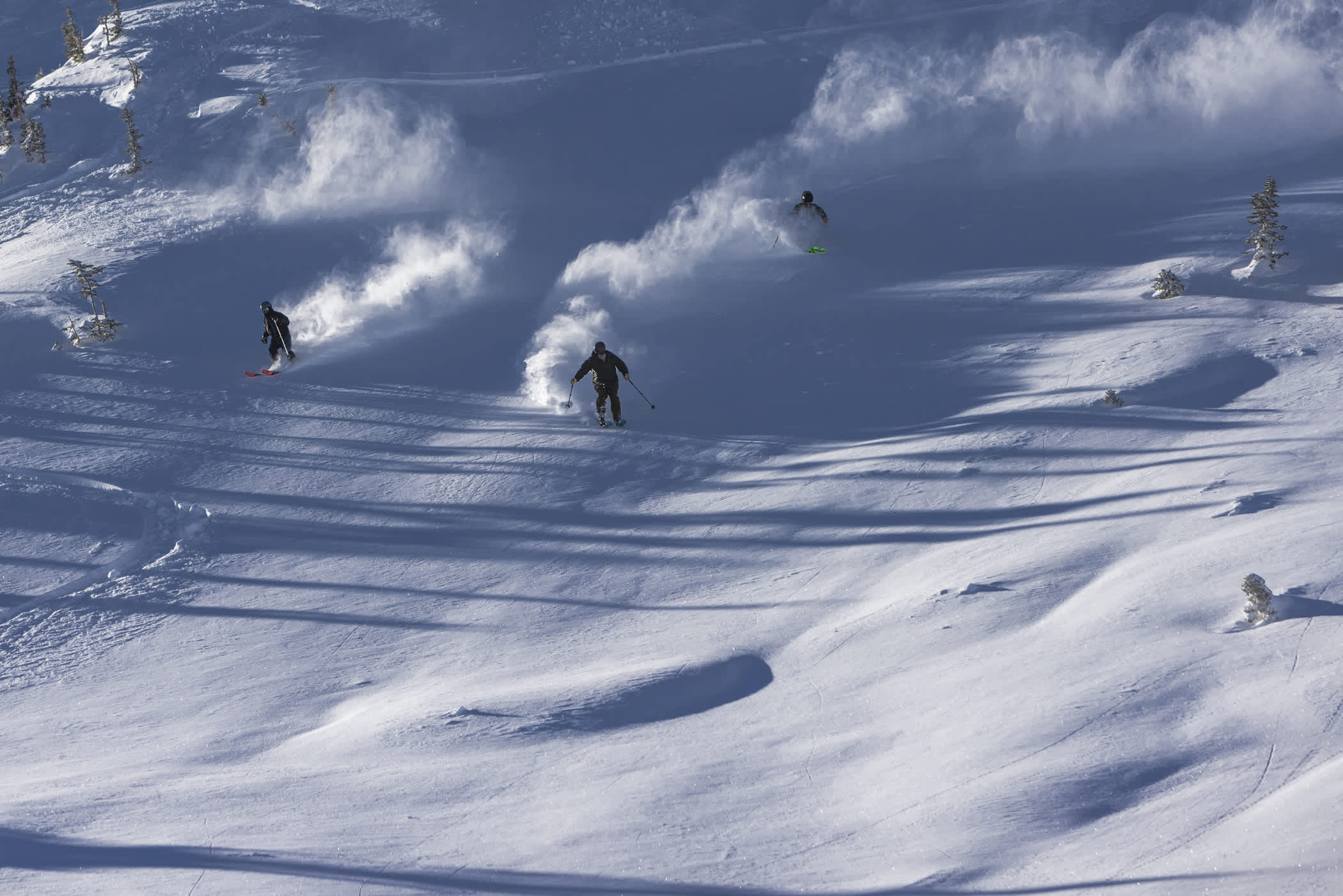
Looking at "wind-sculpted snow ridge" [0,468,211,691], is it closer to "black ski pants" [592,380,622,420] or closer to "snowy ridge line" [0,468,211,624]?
"snowy ridge line" [0,468,211,624]

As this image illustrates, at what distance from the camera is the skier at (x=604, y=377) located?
1261 cm

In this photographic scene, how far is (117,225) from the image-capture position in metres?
18.4

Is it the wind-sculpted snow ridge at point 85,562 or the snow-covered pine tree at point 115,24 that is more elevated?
the snow-covered pine tree at point 115,24

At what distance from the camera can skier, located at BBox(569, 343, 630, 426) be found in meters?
12.6

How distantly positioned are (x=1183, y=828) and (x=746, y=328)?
1059 centimetres

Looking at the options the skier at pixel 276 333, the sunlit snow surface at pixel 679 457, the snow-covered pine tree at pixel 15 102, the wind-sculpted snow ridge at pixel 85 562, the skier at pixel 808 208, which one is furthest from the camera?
the snow-covered pine tree at pixel 15 102

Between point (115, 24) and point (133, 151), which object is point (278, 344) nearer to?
point (133, 151)

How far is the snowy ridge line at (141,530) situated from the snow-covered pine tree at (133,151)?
9.12 metres

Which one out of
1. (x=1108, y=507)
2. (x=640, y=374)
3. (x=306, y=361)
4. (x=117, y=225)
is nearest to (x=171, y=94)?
(x=117, y=225)

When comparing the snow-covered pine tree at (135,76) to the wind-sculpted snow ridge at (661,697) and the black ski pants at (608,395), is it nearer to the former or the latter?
the black ski pants at (608,395)

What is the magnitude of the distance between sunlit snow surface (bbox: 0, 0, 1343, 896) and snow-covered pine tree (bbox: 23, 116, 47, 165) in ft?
2.92

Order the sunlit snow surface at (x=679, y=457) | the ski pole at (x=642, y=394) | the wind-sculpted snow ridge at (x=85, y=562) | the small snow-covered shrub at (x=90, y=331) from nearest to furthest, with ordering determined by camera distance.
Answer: the sunlit snow surface at (x=679, y=457) → the wind-sculpted snow ridge at (x=85, y=562) → the ski pole at (x=642, y=394) → the small snow-covered shrub at (x=90, y=331)

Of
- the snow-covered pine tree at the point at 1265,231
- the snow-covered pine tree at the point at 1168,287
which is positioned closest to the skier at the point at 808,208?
the snow-covered pine tree at the point at 1168,287

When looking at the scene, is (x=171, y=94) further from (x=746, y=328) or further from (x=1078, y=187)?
(x=1078, y=187)
